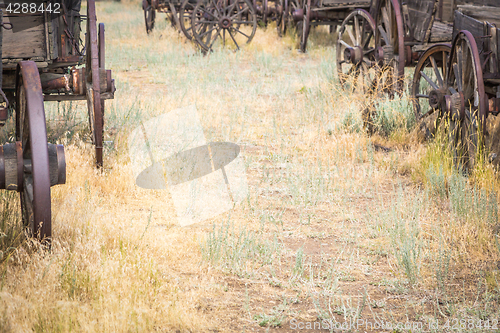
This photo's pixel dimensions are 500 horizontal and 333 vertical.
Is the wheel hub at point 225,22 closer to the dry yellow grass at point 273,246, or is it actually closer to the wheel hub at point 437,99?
the dry yellow grass at point 273,246

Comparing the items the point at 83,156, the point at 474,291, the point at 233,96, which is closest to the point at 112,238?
the point at 83,156

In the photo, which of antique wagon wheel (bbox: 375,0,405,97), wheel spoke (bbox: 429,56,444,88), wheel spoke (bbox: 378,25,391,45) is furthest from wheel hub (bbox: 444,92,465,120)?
wheel spoke (bbox: 378,25,391,45)

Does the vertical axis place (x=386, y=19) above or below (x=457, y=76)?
above

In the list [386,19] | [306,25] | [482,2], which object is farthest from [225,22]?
[482,2]

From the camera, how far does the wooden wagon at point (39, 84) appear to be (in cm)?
239

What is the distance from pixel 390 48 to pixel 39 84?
4549 mm

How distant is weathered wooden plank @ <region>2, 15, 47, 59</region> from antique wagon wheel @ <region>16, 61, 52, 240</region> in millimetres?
1465

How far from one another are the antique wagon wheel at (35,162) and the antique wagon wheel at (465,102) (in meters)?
3.10

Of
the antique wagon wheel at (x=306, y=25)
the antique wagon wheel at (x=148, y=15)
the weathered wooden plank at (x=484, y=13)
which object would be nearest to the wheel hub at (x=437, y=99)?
the weathered wooden plank at (x=484, y=13)

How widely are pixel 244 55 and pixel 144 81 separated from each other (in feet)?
10.8

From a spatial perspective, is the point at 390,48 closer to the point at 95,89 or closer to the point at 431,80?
the point at 431,80

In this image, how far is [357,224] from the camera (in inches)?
149

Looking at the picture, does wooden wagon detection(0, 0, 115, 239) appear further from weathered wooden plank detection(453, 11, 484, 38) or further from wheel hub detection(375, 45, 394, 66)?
wheel hub detection(375, 45, 394, 66)

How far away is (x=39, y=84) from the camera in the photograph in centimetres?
251
